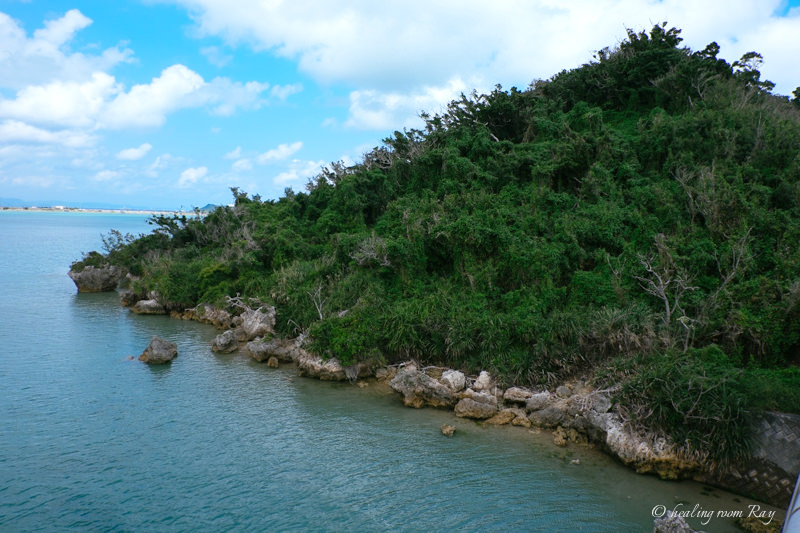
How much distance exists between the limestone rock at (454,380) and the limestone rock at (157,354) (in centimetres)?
1231

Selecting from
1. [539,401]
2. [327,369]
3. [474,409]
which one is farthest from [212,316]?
[539,401]

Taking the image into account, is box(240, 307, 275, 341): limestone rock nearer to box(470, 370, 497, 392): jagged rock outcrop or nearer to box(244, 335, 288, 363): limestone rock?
box(244, 335, 288, 363): limestone rock

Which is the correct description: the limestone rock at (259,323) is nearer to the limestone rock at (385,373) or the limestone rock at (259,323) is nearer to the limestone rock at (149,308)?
the limestone rock at (385,373)

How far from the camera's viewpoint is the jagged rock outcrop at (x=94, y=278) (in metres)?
38.0

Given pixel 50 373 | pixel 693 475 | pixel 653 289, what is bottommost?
pixel 50 373

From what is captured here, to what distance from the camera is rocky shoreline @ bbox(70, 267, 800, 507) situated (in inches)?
465

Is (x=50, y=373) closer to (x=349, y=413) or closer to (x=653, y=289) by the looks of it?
(x=349, y=413)

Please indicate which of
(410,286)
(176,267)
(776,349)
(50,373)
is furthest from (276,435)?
(176,267)

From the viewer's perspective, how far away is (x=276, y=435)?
1532 centimetres

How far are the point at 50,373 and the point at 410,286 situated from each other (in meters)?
15.3

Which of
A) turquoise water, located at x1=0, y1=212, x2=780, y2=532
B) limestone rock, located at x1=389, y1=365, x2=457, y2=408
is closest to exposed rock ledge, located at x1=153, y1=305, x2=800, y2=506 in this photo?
limestone rock, located at x1=389, y1=365, x2=457, y2=408

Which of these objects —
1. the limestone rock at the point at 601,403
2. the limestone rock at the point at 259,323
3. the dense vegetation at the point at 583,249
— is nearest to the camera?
the limestone rock at the point at 601,403

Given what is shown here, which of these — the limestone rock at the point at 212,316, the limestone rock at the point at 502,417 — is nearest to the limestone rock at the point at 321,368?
the limestone rock at the point at 502,417

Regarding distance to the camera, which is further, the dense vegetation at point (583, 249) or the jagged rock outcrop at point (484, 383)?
the jagged rock outcrop at point (484, 383)
